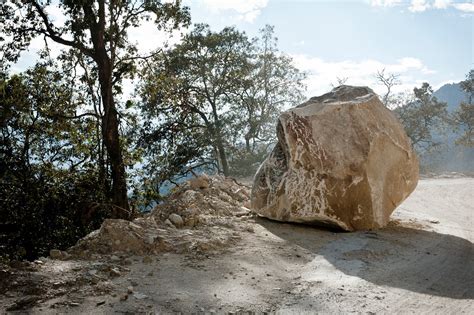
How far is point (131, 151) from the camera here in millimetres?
9789

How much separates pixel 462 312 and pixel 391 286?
694mm

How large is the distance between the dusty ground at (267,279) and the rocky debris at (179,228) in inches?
5.7

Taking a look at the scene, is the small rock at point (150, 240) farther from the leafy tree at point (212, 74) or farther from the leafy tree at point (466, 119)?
A: the leafy tree at point (466, 119)

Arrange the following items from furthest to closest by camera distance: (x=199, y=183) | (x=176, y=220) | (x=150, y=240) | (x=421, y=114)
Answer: (x=421, y=114) < (x=199, y=183) < (x=176, y=220) < (x=150, y=240)

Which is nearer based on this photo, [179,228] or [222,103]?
[179,228]

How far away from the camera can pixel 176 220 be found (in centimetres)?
583

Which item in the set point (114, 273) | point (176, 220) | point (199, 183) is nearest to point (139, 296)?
point (114, 273)

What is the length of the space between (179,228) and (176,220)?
0.18m

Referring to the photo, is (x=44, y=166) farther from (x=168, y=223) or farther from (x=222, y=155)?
(x=222, y=155)

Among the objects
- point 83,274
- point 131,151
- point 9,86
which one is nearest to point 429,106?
point 131,151

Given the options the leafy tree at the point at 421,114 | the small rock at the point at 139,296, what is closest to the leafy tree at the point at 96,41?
the small rock at the point at 139,296

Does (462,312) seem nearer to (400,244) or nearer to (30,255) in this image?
(400,244)

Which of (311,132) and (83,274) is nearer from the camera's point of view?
(83,274)

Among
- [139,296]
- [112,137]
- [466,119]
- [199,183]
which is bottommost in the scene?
[139,296]
